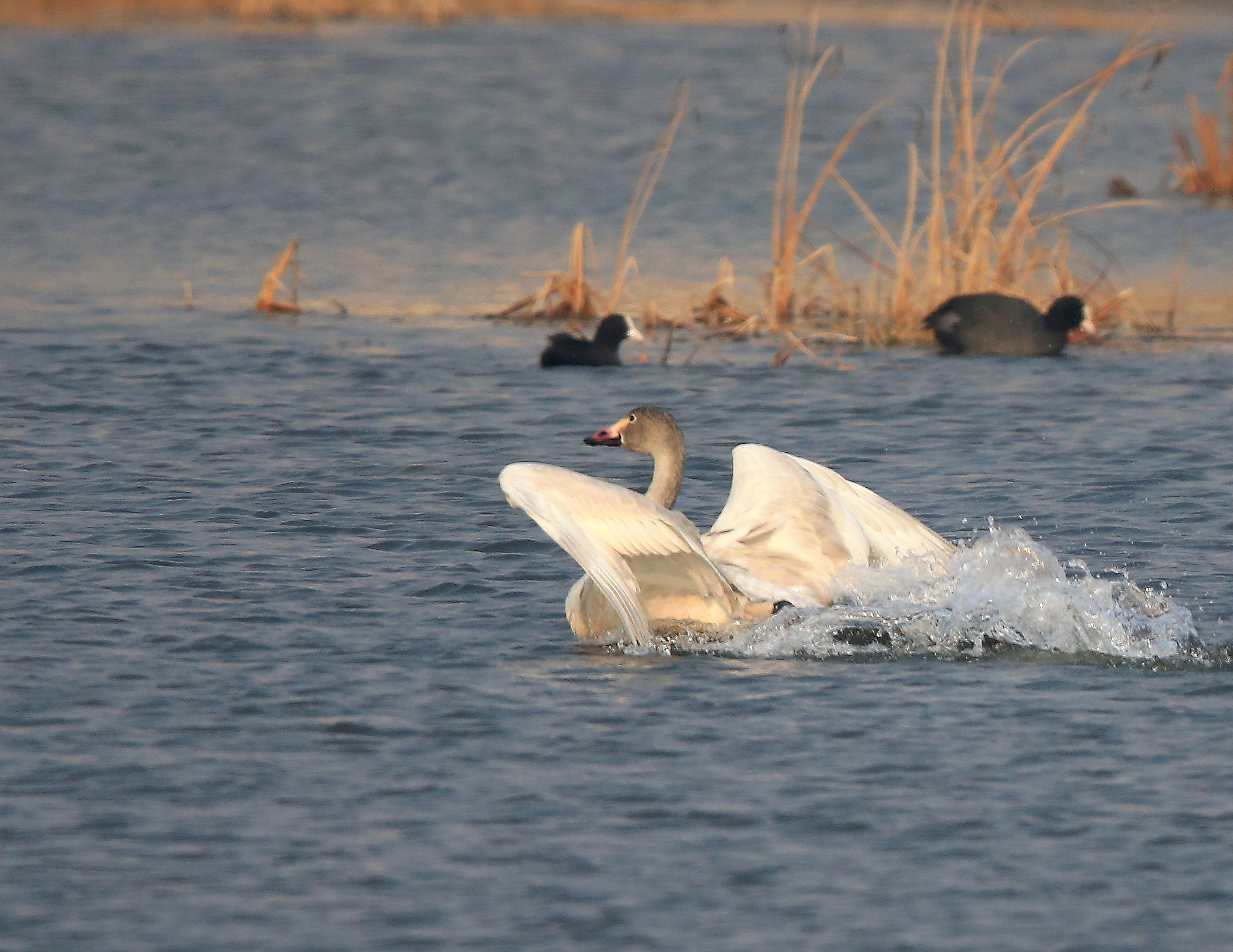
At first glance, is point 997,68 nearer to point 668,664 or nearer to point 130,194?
point 668,664

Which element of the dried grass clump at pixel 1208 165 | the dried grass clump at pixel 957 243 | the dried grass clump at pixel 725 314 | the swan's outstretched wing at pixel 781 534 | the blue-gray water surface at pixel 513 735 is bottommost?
the blue-gray water surface at pixel 513 735

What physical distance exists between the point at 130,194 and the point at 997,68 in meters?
9.06

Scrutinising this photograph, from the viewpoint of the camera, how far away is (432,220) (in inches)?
698

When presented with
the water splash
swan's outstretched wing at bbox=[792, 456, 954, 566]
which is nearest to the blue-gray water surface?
the water splash

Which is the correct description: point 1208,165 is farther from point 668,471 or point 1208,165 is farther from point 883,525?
point 668,471

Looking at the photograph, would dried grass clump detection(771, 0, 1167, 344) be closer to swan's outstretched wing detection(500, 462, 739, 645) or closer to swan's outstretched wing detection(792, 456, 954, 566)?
swan's outstretched wing detection(792, 456, 954, 566)

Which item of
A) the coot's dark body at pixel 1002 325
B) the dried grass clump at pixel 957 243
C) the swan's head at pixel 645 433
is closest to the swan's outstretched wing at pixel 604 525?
the swan's head at pixel 645 433

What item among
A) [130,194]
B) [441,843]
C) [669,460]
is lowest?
[441,843]

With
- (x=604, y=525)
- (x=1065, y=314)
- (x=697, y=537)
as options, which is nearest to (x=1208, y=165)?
(x=1065, y=314)

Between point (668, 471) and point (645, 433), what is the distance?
0.24 m

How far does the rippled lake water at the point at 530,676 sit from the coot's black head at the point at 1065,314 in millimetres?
389

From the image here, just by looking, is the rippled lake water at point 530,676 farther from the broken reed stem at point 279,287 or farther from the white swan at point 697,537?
the broken reed stem at point 279,287

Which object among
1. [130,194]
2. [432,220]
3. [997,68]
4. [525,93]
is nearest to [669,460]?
[997,68]

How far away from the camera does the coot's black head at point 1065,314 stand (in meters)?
12.8
